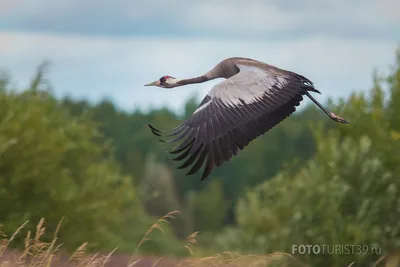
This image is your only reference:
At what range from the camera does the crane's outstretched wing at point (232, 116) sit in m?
8.12

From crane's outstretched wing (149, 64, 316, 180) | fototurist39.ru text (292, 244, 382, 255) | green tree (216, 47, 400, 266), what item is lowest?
fototurist39.ru text (292, 244, 382, 255)

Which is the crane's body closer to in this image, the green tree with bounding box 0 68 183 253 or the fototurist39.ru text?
the green tree with bounding box 0 68 183 253

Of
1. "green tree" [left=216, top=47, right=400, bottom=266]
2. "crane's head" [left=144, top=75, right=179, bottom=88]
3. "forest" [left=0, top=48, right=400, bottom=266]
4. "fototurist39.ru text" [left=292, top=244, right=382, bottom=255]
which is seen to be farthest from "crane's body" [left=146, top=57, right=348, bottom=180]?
"green tree" [left=216, top=47, right=400, bottom=266]

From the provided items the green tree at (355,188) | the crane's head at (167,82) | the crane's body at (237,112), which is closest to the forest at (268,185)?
the green tree at (355,188)

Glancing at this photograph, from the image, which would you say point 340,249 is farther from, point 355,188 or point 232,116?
point 232,116

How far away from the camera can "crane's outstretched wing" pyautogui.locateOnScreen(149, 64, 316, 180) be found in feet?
26.7

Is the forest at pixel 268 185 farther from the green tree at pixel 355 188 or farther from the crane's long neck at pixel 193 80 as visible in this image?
the crane's long neck at pixel 193 80

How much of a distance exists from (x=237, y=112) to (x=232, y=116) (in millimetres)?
67

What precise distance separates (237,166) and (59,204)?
65271 mm

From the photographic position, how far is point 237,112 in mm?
8375

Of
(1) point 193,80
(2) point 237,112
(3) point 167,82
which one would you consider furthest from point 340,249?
(2) point 237,112

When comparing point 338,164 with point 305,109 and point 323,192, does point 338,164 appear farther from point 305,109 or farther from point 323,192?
point 305,109

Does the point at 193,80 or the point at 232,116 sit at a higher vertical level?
the point at 193,80

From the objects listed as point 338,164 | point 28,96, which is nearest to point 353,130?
point 338,164
